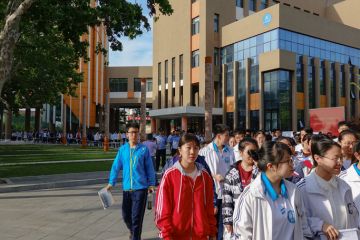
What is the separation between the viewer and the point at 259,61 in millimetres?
42062

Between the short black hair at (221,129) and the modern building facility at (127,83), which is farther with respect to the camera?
the modern building facility at (127,83)

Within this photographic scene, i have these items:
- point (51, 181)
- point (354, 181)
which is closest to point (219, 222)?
point (354, 181)

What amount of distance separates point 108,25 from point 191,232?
42.7ft

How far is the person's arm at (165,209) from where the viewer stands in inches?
150

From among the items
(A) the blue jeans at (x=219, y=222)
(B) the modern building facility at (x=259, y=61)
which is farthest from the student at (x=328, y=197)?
(B) the modern building facility at (x=259, y=61)

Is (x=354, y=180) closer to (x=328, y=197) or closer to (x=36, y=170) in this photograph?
(x=328, y=197)

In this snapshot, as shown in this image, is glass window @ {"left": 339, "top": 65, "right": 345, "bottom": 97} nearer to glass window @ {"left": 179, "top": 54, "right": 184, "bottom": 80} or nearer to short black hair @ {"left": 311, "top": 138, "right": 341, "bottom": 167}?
Answer: glass window @ {"left": 179, "top": 54, "right": 184, "bottom": 80}

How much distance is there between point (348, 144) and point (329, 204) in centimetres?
200

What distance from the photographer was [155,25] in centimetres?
5816

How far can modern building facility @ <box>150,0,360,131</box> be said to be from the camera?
41.1 meters

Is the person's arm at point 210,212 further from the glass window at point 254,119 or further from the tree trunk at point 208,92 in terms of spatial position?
the glass window at point 254,119

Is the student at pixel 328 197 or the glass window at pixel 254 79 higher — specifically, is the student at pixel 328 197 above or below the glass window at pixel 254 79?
below

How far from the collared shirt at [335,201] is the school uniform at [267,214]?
0.31m

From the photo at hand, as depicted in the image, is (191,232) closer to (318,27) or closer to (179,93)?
(318,27)
